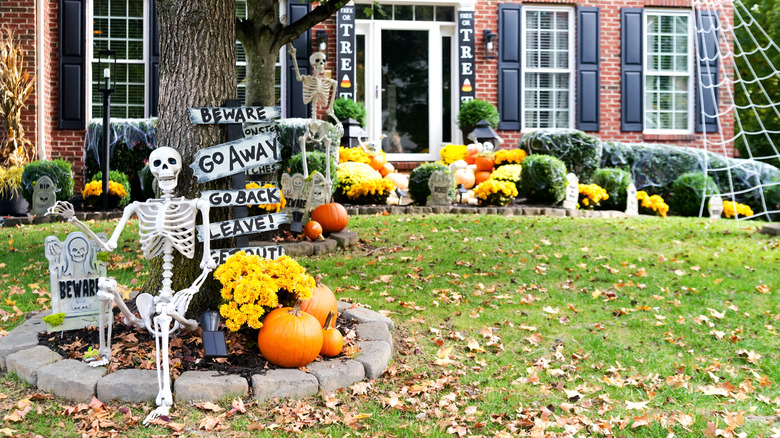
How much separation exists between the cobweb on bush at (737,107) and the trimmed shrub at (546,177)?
2011mm

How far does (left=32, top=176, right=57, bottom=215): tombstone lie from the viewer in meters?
8.11

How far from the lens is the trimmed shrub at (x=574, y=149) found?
10.4 meters

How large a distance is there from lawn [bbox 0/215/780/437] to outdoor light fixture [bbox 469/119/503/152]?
3786 mm

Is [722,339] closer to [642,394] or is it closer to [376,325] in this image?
[642,394]

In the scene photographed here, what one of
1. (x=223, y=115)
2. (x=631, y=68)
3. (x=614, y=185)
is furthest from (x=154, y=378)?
(x=631, y=68)

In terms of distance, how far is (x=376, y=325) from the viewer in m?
3.91

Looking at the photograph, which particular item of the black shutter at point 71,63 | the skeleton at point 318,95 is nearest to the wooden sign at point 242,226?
the skeleton at point 318,95

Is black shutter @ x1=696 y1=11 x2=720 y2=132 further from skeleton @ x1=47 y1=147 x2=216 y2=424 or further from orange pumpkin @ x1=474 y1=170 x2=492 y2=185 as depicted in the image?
skeleton @ x1=47 y1=147 x2=216 y2=424

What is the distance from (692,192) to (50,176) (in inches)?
331

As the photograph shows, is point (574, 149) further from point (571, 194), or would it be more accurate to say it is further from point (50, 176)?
point (50, 176)

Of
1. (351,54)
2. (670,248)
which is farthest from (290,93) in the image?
(670,248)

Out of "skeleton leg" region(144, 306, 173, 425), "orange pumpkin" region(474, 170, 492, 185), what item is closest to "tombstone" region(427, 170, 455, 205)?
"orange pumpkin" region(474, 170, 492, 185)

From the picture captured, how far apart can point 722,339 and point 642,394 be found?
1118mm

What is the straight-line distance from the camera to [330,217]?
6504 millimetres
